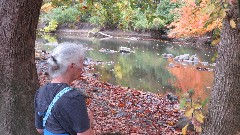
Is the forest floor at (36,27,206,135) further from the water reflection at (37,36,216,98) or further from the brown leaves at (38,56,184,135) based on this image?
the water reflection at (37,36,216,98)

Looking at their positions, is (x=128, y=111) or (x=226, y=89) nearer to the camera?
(x=226, y=89)

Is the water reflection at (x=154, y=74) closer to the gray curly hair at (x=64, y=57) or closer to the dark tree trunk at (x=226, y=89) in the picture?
the dark tree trunk at (x=226, y=89)

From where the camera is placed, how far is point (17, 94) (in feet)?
14.7

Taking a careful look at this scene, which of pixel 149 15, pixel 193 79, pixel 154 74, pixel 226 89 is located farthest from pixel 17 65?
pixel 154 74

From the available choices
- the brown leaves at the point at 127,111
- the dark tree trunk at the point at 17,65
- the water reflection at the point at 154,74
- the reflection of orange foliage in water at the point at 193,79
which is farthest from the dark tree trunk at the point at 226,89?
the reflection of orange foliage in water at the point at 193,79

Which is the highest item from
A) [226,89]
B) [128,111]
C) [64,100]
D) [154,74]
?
[64,100]

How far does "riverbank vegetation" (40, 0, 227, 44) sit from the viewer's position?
501 cm

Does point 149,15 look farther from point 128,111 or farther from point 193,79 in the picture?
point 193,79

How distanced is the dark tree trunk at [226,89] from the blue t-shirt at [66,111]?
1.99 m

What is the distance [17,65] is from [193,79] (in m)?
11.0

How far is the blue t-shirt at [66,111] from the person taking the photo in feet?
7.60

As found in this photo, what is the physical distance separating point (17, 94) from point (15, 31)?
0.79m

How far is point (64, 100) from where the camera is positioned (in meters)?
2.34

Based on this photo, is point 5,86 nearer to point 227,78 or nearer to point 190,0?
point 227,78
